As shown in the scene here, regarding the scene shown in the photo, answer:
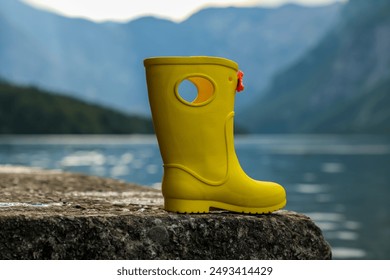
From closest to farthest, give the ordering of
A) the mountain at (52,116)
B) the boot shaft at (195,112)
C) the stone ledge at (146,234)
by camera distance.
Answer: the stone ledge at (146,234)
the boot shaft at (195,112)
the mountain at (52,116)

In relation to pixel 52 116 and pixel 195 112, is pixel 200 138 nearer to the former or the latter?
pixel 195 112

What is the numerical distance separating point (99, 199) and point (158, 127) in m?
1.19

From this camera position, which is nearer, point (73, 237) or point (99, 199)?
point (73, 237)

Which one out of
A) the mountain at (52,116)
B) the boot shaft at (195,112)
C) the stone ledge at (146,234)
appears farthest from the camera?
the mountain at (52,116)

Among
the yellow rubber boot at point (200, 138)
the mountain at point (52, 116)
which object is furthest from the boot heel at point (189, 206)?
the mountain at point (52, 116)

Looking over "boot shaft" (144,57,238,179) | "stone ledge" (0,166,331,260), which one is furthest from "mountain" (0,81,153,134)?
"stone ledge" (0,166,331,260)

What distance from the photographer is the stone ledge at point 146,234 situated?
3.71 metres

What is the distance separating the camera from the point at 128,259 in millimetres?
3793

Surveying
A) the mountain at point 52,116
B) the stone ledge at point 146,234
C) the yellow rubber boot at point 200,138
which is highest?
the mountain at point 52,116

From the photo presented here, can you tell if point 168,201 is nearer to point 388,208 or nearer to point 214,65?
point 214,65

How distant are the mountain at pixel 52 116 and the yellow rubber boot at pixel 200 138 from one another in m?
176

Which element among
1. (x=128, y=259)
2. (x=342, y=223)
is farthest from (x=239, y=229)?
(x=342, y=223)

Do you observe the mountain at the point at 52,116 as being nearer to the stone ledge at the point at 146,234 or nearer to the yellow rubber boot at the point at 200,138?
the yellow rubber boot at the point at 200,138

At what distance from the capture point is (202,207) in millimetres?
4102
